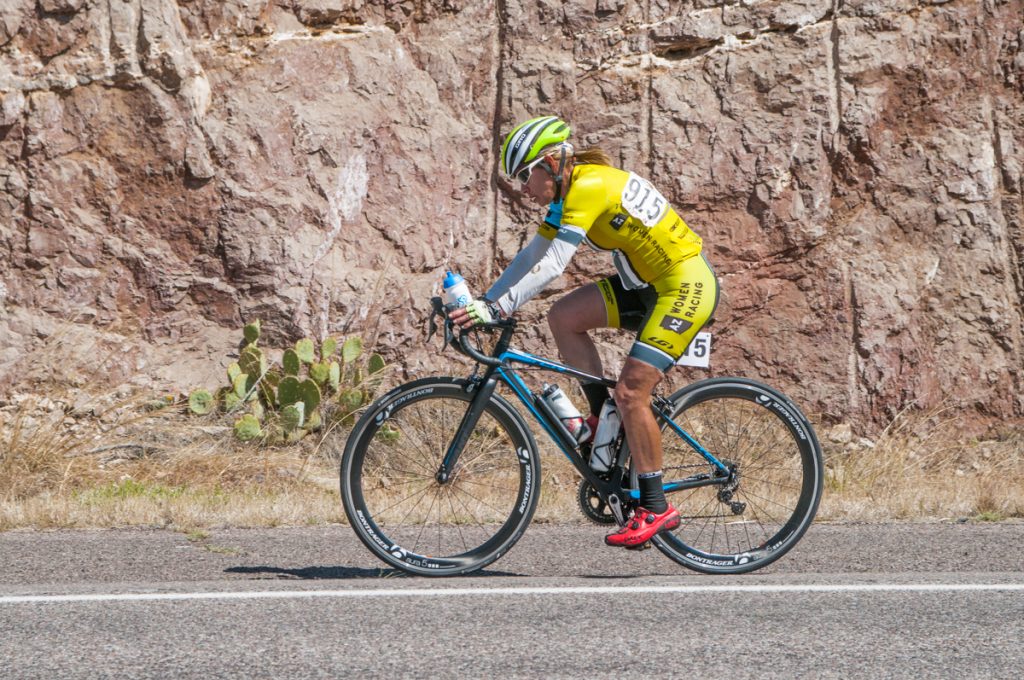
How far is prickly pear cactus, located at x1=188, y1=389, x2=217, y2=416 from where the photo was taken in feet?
32.7

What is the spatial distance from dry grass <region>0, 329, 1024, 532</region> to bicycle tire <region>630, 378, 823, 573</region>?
60.5 inches

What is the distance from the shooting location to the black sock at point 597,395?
598 cm

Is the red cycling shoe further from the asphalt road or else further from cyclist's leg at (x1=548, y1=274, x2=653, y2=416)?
cyclist's leg at (x1=548, y1=274, x2=653, y2=416)

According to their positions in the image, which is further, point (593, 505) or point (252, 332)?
point (252, 332)

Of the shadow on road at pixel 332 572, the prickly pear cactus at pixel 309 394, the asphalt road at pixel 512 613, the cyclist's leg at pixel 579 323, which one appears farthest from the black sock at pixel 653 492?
the prickly pear cactus at pixel 309 394

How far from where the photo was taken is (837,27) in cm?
1119

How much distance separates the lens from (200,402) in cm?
1000

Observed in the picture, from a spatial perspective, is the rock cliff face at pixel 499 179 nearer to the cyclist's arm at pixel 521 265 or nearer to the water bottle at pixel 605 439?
the water bottle at pixel 605 439

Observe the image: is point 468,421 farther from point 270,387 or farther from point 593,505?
point 270,387

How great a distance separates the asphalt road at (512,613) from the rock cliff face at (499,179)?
4284 millimetres

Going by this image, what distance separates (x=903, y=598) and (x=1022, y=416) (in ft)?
20.8

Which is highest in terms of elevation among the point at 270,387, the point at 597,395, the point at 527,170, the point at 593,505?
the point at 527,170

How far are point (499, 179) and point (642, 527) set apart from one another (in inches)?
240

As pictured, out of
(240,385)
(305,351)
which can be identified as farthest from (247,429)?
(305,351)
